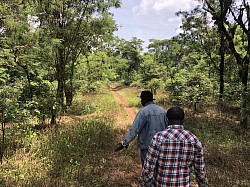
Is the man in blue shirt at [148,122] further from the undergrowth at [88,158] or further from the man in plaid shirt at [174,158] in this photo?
the undergrowth at [88,158]

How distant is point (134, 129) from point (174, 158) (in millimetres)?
1393

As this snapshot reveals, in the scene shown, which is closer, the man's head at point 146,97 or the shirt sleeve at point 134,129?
the shirt sleeve at point 134,129

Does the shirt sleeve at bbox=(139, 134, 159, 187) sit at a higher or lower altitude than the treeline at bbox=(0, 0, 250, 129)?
lower

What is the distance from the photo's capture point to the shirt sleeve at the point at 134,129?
387cm

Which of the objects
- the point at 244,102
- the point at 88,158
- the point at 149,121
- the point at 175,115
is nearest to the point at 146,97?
the point at 149,121

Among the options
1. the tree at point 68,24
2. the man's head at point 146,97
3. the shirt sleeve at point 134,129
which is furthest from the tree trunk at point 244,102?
the shirt sleeve at point 134,129

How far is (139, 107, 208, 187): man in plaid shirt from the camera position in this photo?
8.48ft

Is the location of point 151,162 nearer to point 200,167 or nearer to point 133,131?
point 200,167

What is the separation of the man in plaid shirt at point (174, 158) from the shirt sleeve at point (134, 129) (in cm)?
119

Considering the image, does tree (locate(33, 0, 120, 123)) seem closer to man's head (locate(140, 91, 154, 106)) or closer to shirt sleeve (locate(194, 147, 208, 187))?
man's head (locate(140, 91, 154, 106))

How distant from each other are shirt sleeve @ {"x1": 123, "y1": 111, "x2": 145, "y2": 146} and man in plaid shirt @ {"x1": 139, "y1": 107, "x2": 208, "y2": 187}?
1194mm

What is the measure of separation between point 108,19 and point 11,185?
339 inches

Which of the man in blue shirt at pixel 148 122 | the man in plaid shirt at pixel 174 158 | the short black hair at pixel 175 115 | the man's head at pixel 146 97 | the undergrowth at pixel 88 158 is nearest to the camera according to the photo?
the man in plaid shirt at pixel 174 158

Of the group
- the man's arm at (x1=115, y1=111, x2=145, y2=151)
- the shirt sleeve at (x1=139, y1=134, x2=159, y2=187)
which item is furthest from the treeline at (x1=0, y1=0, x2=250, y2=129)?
the shirt sleeve at (x1=139, y1=134, x2=159, y2=187)
